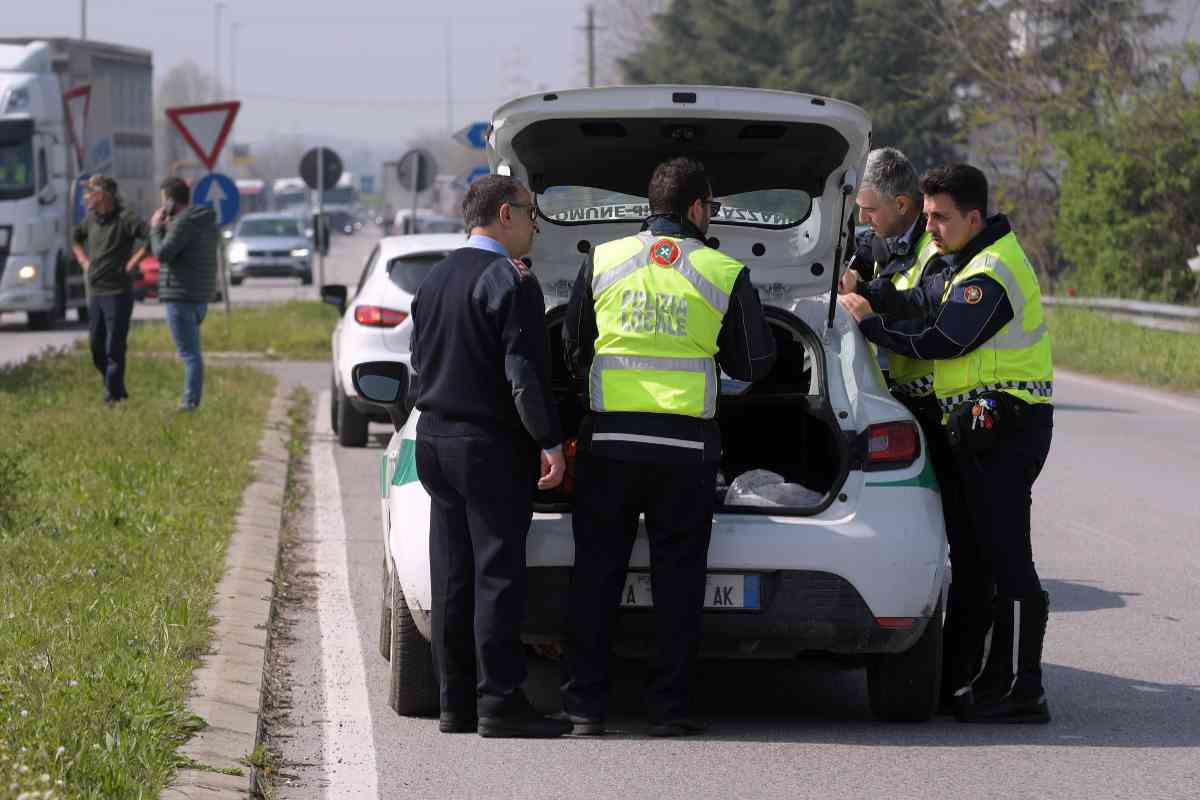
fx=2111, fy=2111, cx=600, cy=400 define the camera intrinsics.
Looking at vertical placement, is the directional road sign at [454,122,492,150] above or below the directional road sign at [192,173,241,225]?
above

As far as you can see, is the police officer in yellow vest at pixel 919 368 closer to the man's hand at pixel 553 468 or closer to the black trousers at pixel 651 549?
the black trousers at pixel 651 549

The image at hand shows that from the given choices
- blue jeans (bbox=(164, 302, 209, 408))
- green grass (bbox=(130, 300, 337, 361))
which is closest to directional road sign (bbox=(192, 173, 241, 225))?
green grass (bbox=(130, 300, 337, 361))

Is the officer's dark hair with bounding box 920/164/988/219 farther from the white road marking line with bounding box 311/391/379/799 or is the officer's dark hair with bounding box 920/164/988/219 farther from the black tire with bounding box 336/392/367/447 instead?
the black tire with bounding box 336/392/367/447

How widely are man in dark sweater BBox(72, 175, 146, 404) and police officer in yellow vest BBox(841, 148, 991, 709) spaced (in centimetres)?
933

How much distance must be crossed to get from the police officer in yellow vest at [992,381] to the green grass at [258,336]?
18000 mm

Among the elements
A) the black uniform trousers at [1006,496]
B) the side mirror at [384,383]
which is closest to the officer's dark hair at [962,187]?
the black uniform trousers at [1006,496]

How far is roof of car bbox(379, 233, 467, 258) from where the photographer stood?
14.8m

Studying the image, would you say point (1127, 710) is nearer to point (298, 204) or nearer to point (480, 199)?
point (480, 199)

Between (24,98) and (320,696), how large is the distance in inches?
931

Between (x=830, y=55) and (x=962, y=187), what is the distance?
160 feet

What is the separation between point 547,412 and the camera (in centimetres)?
622

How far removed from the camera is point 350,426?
15.0 m

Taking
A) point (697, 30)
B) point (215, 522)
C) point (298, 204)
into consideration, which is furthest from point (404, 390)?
point (298, 204)

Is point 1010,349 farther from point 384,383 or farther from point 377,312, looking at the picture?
point 377,312
